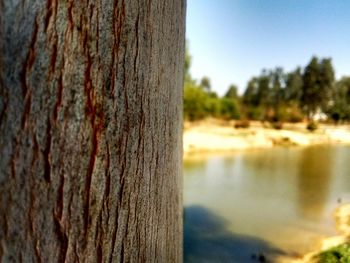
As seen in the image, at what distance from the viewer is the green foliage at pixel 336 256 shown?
4654mm

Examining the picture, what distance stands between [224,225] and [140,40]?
24.5 feet

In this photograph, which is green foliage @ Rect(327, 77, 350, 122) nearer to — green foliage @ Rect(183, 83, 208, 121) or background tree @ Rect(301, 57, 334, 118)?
background tree @ Rect(301, 57, 334, 118)

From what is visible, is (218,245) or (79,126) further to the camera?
(218,245)

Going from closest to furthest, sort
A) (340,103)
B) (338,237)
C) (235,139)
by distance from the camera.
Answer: (338,237) → (235,139) → (340,103)

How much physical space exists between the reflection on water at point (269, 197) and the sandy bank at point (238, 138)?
3838mm

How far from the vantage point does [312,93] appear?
41125 millimetres

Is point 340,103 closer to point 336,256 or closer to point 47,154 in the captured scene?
point 336,256

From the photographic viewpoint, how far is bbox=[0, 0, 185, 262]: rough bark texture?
0.44 metres

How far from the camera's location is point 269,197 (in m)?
10.3

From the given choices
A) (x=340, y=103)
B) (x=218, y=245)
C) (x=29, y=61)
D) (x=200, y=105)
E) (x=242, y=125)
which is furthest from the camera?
(x=340, y=103)

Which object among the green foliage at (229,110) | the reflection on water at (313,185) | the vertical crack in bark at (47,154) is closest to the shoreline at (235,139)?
the green foliage at (229,110)

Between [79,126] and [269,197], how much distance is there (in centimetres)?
1044

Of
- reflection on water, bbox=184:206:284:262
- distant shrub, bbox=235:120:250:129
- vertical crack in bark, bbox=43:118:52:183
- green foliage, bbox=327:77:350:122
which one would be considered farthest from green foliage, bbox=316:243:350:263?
green foliage, bbox=327:77:350:122

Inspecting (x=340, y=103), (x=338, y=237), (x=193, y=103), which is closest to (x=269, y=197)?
(x=338, y=237)
